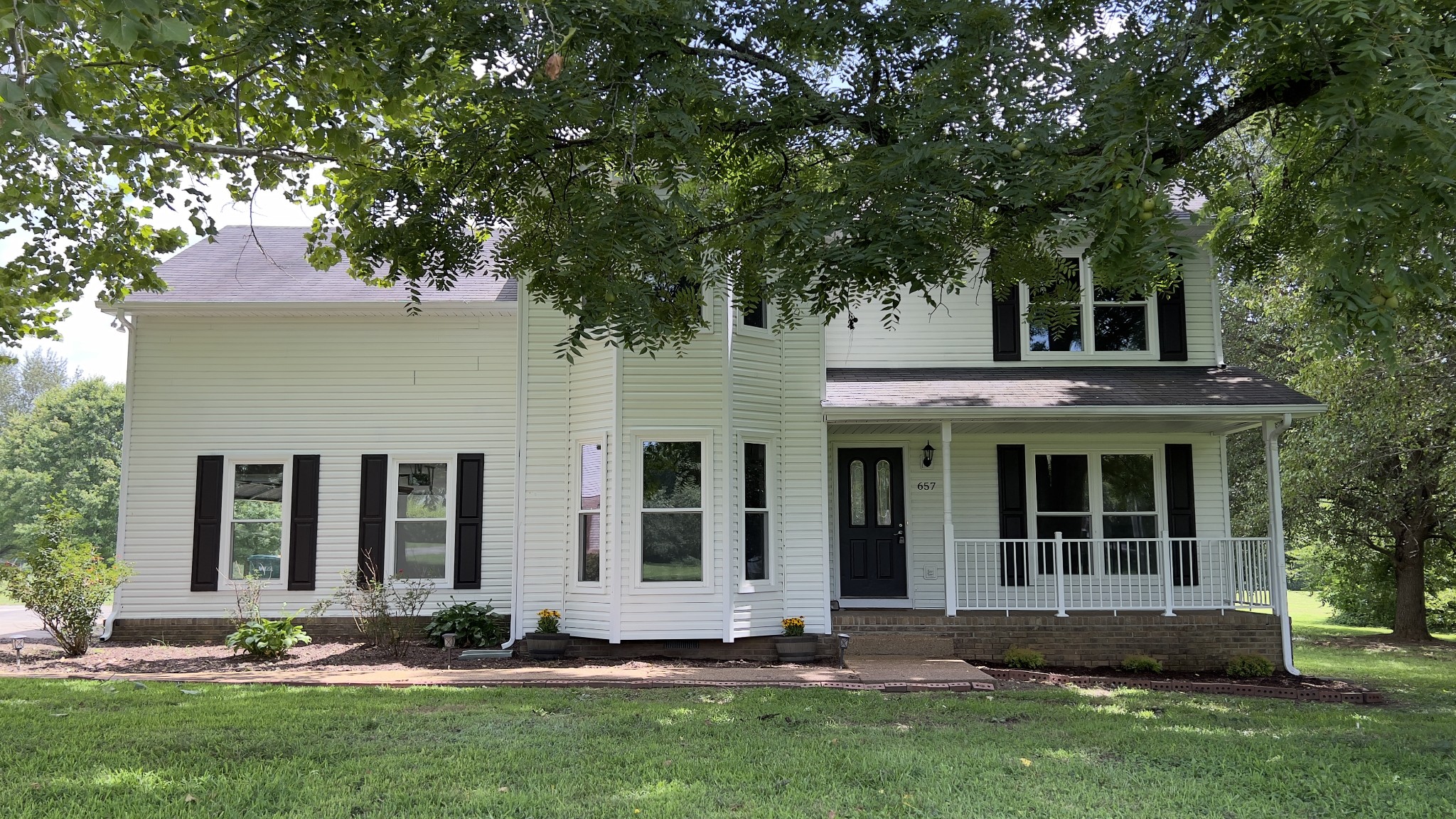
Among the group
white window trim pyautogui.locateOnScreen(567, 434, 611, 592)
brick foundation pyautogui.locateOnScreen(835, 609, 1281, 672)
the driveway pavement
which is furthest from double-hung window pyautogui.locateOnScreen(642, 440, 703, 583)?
the driveway pavement

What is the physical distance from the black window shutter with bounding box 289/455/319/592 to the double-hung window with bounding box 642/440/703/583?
4.84m

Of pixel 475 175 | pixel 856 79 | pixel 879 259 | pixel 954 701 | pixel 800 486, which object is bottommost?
pixel 954 701

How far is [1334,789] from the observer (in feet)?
19.1

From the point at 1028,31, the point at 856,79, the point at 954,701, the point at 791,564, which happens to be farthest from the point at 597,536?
the point at 1028,31

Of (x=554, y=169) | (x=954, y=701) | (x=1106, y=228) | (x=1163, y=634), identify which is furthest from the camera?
(x=1163, y=634)

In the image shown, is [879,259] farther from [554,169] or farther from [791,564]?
[791,564]

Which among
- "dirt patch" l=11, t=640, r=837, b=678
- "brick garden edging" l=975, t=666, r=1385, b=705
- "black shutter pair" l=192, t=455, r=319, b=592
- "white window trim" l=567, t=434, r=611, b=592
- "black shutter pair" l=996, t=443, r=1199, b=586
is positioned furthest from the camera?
"black shutter pair" l=192, t=455, r=319, b=592

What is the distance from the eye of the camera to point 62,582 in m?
11.4

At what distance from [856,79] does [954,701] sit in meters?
5.33

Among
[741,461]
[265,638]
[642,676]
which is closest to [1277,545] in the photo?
[741,461]

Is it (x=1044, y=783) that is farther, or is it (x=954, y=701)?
(x=954, y=701)

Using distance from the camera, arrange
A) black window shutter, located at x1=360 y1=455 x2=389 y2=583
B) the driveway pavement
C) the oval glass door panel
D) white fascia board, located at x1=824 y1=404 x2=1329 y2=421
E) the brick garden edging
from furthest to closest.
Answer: the driveway pavement < the oval glass door panel < black window shutter, located at x1=360 y1=455 x2=389 y2=583 < white fascia board, located at x1=824 y1=404 x2=1329 y2=421 < the brick garden edging

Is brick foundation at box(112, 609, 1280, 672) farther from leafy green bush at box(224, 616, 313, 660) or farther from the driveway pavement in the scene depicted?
the driveway pavement

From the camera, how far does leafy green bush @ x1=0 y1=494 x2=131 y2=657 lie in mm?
11320
